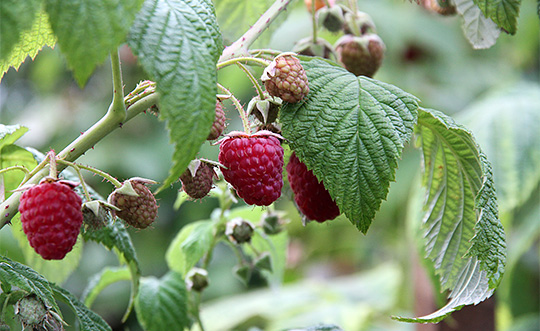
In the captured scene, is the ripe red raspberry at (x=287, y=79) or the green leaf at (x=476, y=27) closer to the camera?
the ripe red raspberry at (x=287, y=79)

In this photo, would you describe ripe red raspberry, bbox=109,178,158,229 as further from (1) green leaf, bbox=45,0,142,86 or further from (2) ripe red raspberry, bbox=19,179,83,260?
(1) green leaf, bbox=45,0,142,86

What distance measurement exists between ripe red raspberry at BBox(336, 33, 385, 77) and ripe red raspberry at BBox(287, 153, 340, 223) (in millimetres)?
202

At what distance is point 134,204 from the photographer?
21.7 inches

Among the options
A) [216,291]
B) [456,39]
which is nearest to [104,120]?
[216,291]

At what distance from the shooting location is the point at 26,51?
1.92 feet

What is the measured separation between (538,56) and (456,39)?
42 centimetres

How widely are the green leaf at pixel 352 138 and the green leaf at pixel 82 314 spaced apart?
277mm

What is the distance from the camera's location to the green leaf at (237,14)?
32.0 inches

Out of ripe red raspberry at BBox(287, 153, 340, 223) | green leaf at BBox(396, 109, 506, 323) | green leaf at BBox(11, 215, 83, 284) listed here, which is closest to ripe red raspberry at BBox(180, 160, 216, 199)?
ripe red raspberry at BBox(287, 153, 340, 223)

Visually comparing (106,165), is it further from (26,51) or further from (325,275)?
(26,51)

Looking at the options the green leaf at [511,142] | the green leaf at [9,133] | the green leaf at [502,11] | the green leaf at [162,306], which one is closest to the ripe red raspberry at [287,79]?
→ the green leaf at [502,11]

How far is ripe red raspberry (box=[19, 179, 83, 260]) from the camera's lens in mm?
481

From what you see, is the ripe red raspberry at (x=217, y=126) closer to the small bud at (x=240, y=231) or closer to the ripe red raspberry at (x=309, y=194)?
the ripe red raspberry at (x=309, y=194)

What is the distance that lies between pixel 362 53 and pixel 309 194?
0.79ft
